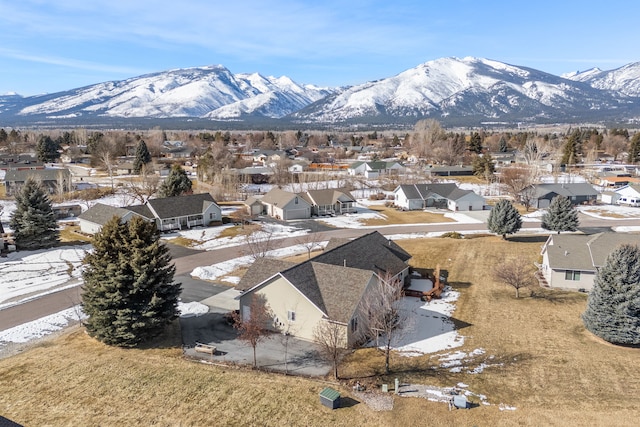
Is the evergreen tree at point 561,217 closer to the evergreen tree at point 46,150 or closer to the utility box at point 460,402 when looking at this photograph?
the utility box at point 460,402

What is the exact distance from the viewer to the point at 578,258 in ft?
125

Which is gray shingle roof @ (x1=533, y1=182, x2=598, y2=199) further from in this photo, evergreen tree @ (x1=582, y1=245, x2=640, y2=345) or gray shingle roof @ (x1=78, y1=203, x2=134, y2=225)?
gray shingle roof @ (x1=78, y1=203, x2=134, y2=225)

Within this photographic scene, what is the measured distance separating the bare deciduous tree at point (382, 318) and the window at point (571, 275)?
58.2 ft

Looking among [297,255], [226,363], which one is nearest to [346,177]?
[297,255]

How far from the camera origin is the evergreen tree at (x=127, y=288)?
26.6 meters

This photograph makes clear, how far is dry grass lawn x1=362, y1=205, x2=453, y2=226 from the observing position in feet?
219

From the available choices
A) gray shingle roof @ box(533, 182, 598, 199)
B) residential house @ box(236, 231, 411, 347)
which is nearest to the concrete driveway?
residential house @ box(236, 231, 411, 347)

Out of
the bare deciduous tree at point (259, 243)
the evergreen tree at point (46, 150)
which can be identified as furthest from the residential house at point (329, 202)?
the evergreen tree at point (46, 150)

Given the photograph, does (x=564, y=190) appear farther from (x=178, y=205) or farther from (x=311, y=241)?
(x=178, y=205)

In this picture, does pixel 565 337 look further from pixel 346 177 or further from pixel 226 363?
pixel 346 177

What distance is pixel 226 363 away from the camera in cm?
2461

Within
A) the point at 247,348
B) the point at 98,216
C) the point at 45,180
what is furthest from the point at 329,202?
the point at 45,180

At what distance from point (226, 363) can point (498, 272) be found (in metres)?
24.2

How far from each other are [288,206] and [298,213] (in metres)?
2.17
